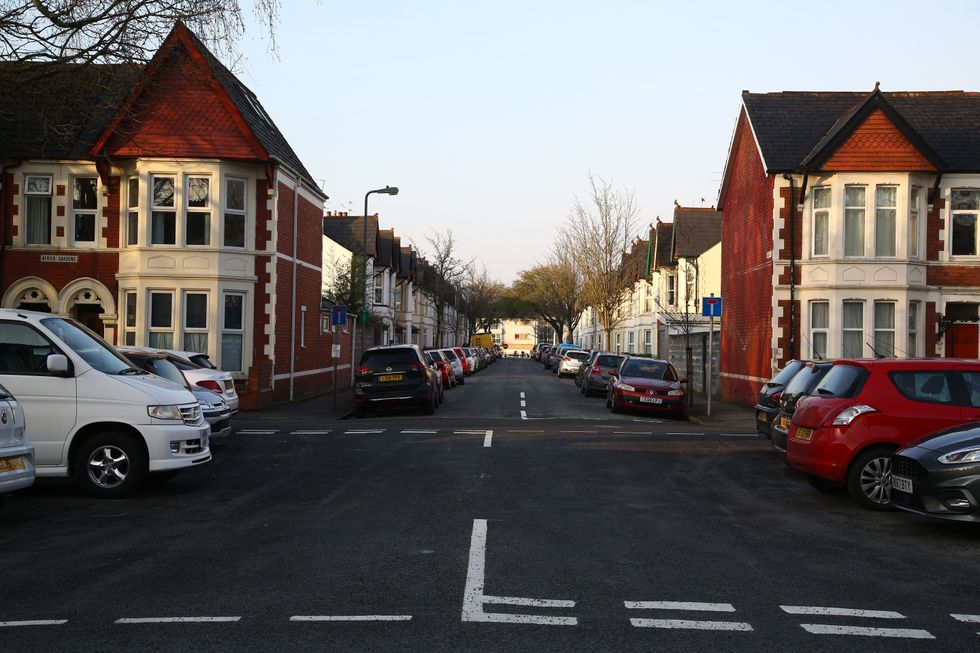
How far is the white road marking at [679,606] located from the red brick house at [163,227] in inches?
742

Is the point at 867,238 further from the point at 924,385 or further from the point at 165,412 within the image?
the point at 165,412

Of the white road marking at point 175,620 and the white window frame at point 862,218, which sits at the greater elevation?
the white window frame at point 862,218


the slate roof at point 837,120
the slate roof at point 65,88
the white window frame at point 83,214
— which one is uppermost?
the slate roof at point 837,120

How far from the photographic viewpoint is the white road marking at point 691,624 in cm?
548

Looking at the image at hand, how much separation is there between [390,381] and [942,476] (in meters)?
14.9

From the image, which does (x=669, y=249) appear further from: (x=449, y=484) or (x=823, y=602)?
(x=823, y=602)

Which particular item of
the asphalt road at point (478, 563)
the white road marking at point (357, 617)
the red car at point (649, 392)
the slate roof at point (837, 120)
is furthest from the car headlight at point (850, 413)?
the slate roof at point (837, 120)

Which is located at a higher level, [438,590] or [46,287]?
[46,287]

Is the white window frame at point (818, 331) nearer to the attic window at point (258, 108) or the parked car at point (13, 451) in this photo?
the attic window at point (258, 108)

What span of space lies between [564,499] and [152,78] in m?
11.5

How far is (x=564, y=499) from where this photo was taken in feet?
32.9

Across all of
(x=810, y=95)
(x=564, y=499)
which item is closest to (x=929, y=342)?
(x=810, y=95)

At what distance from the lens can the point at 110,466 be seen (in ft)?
32.4

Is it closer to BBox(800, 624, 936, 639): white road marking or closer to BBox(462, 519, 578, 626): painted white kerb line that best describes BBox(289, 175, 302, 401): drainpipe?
BBox(462, 519, 578, 626): painted white kerb line
